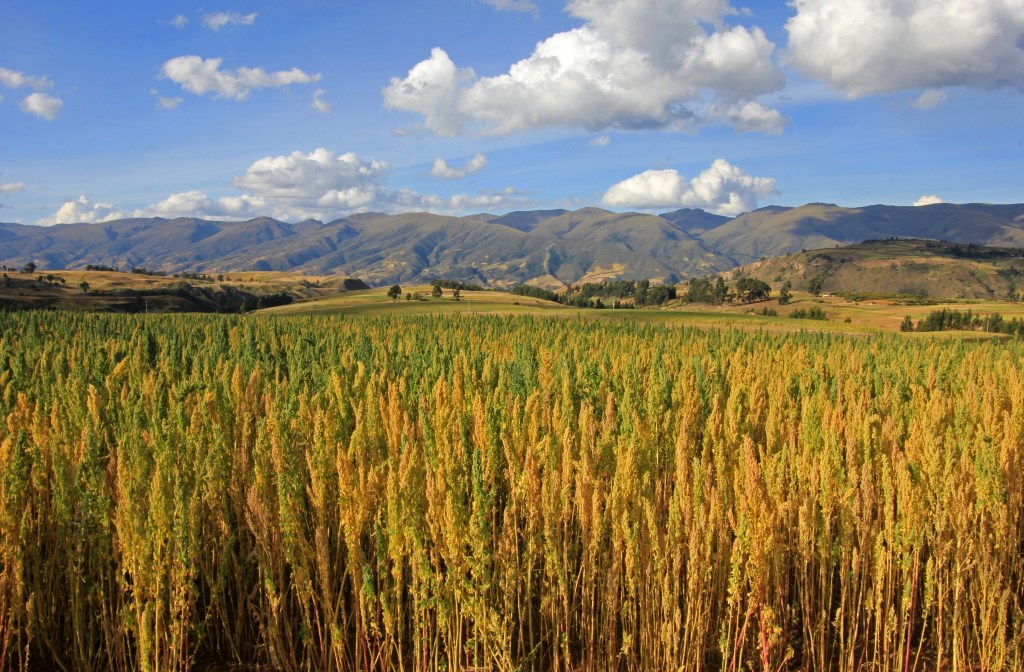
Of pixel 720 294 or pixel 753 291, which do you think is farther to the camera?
pixel 720 294

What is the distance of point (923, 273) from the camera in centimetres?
17562

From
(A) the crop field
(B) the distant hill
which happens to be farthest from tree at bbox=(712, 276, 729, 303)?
(A) the crop field

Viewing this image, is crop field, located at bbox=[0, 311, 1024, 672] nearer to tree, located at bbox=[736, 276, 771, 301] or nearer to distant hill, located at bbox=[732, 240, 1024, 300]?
tree, located at bbox=[736, 276, 771, 301]

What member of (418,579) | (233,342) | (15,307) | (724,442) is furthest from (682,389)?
(15,307)

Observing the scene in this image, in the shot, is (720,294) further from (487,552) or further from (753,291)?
(487,552)

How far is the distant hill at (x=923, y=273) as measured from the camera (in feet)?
540

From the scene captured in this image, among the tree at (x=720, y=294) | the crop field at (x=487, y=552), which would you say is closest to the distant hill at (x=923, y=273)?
the tree at (x=720, y=294)

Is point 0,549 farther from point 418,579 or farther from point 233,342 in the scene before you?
point 233,342

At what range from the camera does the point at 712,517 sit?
377cm

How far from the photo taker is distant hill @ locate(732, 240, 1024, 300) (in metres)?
164

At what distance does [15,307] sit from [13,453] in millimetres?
67481

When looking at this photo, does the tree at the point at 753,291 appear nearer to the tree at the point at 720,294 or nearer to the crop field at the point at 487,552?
the tree at the point at 720,294

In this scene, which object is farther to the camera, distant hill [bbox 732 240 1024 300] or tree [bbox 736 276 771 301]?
distant hill [bbox 732 240 1024 300]

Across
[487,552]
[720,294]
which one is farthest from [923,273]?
[487,552]
